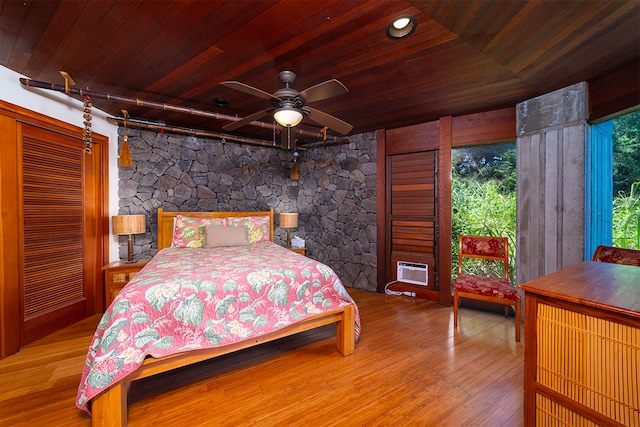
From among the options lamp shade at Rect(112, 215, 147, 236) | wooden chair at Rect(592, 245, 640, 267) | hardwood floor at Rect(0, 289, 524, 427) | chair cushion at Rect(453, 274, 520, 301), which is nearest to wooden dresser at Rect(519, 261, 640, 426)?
hardwood floor at Rect(0, 289, 524, 427)

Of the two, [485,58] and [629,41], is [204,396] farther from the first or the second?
[629,41]

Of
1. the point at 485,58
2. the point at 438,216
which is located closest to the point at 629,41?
the point at 485,58

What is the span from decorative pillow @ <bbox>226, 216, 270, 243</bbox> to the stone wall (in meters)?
0.64

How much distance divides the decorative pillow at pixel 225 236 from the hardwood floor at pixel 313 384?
4.77 ft

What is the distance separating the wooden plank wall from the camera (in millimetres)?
2438

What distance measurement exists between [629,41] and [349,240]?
3.47m

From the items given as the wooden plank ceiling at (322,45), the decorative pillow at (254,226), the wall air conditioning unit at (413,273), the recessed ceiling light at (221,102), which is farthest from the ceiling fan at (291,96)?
the wall air conditioning unit at (413,273)

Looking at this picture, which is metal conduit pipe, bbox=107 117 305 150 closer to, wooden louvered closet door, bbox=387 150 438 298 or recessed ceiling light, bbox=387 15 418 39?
wooden louvered closet door, bbox=387 150 438 298

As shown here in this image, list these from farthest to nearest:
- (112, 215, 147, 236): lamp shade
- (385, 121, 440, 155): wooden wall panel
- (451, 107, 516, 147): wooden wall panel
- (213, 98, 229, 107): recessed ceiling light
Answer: (385, 121, 440, 155): wooden wall panel
(112, 215, 147, 236): lamp shade
(451, 107, 516, 147): wooden wall panel
(213, 98, 229, 107): recessed ceiling light

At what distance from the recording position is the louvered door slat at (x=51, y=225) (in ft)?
8.21

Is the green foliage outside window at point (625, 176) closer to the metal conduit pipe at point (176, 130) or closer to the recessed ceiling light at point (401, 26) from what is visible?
the recessed ceiling light at point (401, 26)

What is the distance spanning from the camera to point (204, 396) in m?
1.80

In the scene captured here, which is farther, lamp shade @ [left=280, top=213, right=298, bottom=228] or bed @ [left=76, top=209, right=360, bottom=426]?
lamp shade @ [left=280, top=213, right=298, bottom=228]

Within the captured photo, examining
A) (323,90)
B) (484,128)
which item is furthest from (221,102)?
(484,128)
